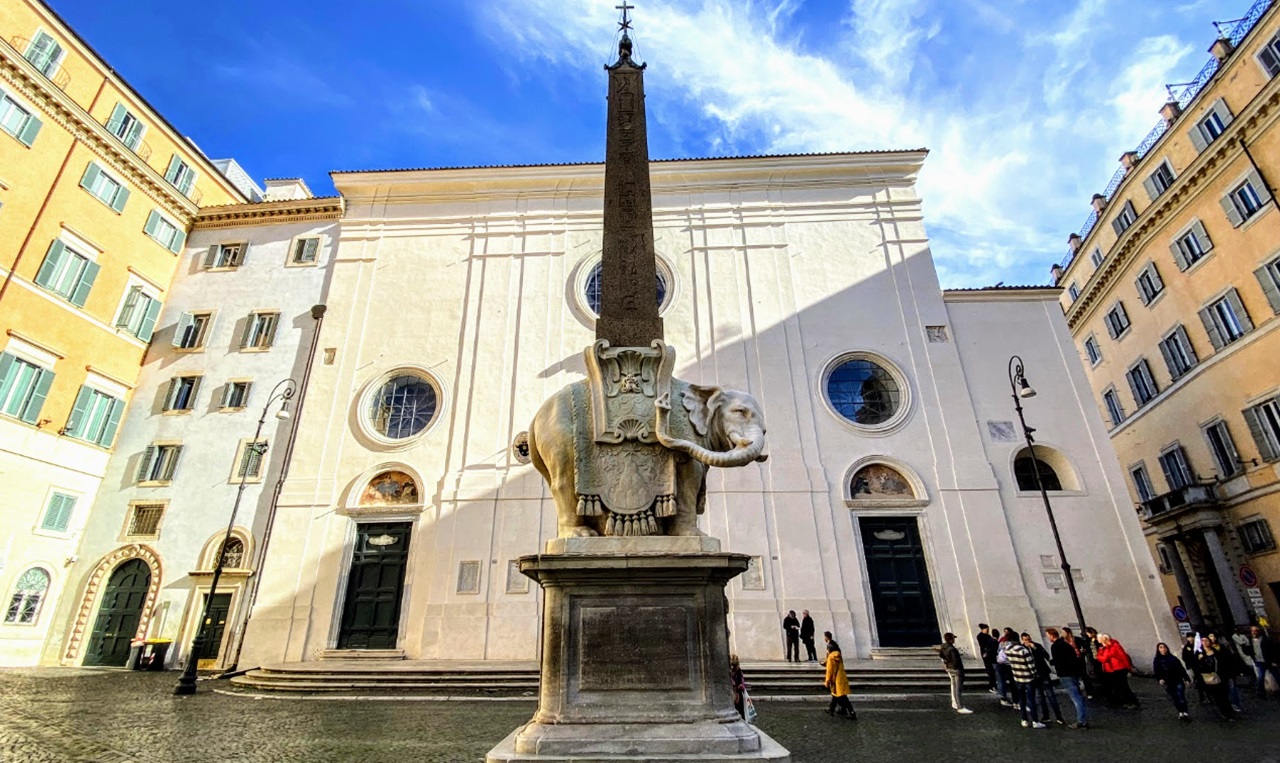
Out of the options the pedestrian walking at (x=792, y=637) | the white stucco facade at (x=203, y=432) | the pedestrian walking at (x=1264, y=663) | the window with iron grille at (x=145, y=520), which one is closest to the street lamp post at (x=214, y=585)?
the white stucco facade at (x=203, y=432)

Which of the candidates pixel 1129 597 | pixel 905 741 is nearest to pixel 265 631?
pixel 905 741

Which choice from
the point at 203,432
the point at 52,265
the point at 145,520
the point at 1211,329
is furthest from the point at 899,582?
the point at 52,265

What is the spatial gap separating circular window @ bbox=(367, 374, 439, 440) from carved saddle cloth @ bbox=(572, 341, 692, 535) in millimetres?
13057

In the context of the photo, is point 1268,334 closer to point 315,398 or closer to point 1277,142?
point 1277,142

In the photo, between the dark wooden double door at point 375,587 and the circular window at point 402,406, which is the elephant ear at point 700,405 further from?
the circular window at point 402,406

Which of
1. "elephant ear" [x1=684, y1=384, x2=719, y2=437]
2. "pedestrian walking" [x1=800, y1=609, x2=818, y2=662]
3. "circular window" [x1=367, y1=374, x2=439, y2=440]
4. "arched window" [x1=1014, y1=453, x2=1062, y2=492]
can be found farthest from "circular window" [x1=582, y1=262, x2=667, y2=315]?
"elephant ear" [x1=684, y1=384, x2=719, y2=437]

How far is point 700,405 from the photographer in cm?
434

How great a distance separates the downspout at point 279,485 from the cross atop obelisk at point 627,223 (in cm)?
1294

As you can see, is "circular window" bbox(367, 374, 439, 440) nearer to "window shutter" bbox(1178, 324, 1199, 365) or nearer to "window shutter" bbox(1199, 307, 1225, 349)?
"window shutter" bbox(1199, 307, 1225, 349)

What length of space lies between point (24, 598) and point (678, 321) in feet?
55.6

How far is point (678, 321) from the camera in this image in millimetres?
17312

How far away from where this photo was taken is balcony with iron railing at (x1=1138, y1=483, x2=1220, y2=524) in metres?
17.9

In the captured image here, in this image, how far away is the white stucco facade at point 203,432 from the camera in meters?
14.7

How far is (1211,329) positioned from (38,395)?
104 feet
